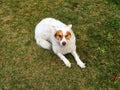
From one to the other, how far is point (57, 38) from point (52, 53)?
0.69 meters

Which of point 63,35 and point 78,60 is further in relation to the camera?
point 78,60

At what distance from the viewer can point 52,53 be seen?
6176 mm

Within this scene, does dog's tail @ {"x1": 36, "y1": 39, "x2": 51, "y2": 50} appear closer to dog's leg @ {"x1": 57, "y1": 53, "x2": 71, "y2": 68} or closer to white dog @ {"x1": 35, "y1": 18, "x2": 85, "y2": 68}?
white dog @ {"x1": 35, "y1": 18, "x2": 85, "y2": 68}

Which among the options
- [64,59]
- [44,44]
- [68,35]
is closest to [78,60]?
[64,59]

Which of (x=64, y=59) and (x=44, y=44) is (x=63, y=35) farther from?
(x=44, y=44)

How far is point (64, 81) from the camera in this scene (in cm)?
557

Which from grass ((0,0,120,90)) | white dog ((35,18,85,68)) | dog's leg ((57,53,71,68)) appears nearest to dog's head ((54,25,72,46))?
white dog ((35,18,85,68))

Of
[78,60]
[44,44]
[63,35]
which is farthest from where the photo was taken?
[44,44]

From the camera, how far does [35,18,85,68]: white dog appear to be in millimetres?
5477

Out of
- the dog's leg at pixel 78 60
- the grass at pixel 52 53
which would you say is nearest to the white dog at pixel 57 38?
the dog's leg at pixel 78 60

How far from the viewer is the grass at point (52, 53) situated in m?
5.59

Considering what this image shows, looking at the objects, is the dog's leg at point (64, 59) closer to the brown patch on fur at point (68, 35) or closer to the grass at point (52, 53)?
the grass at point (52, 53)

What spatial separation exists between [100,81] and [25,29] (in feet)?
7.60

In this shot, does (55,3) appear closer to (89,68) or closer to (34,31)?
(34,31)
